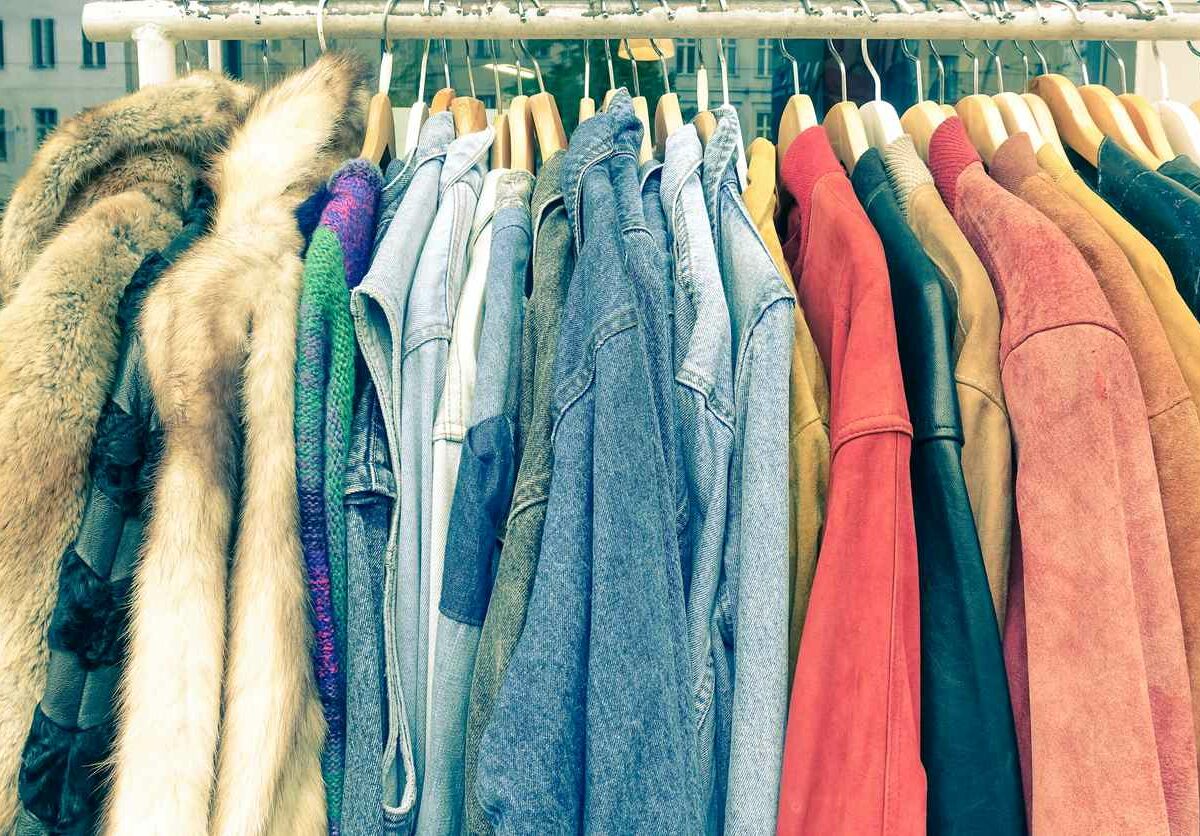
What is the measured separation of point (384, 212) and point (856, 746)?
703 millimetres

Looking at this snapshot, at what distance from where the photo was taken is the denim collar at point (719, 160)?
90 centimetres

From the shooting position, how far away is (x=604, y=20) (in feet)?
3.27

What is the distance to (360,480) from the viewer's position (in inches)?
30.0

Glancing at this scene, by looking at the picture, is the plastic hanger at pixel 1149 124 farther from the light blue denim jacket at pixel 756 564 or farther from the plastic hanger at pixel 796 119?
the light blue denim jacket at pixel 756 564

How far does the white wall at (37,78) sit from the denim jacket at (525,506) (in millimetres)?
1761

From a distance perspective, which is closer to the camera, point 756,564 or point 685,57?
point 756,564

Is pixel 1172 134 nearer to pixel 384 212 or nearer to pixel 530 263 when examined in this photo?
pixel 530 263

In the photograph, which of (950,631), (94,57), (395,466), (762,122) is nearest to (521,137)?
(395,466)

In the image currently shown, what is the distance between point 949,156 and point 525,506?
2.07 ft

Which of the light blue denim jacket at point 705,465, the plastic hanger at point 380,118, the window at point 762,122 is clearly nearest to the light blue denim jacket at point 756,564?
the light blue denim jacket at point 705,465

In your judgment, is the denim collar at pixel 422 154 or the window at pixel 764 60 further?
the window at pixel 764 60

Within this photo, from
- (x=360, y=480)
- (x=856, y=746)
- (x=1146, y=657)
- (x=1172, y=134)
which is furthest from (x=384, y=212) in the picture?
(x=1172, y=134)

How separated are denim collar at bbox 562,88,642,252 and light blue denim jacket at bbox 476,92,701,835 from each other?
14 centimetres

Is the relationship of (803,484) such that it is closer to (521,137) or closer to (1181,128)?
(521,137)
